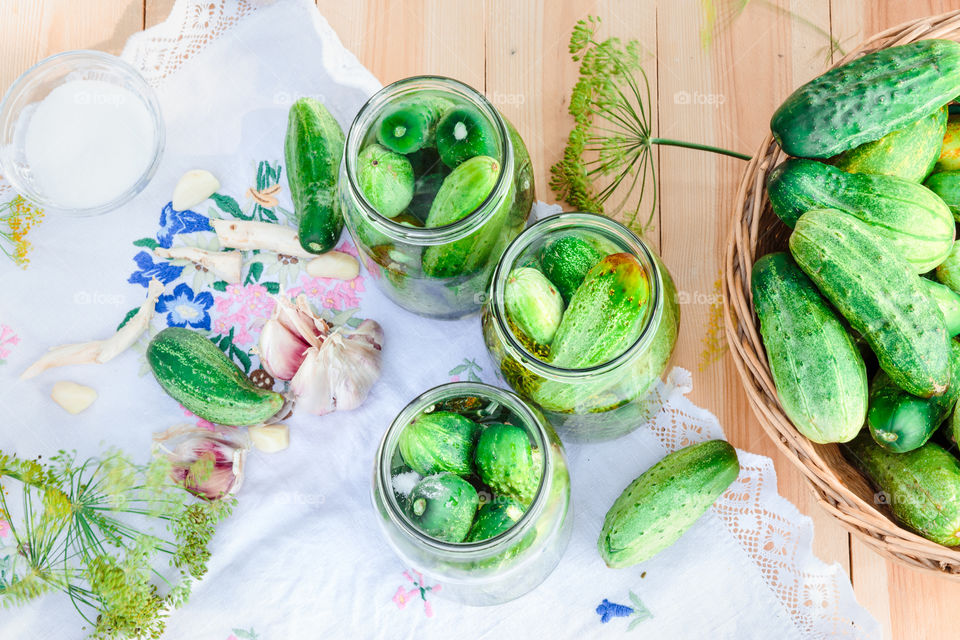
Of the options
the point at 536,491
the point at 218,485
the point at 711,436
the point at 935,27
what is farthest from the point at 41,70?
the point at 935,27

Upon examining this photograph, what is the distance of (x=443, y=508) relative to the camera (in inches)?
29.0

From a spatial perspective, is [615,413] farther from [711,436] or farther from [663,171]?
[663,171]

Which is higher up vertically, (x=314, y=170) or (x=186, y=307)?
(x=314, y=170)

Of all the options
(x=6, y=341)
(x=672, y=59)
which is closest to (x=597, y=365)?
(x=672, y=59)

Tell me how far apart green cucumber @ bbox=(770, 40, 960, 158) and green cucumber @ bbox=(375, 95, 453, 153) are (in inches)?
14.3

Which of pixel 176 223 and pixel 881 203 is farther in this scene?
pixel 176 223

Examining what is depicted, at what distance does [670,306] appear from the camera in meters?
0.78

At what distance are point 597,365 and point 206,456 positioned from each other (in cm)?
52

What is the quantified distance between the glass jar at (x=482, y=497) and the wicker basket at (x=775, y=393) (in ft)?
0.75

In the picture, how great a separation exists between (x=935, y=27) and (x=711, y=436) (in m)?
0.53

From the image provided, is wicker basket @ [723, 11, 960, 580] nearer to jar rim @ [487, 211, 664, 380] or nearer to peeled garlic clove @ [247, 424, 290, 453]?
jar rim @ [487, 211, 664, 380]

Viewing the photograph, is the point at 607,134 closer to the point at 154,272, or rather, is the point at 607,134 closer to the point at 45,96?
the point at 154,272

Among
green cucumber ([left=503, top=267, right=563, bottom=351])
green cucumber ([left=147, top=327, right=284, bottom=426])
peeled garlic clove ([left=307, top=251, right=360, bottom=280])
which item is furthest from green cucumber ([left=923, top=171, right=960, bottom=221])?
green cucumber ([left=147, top=327, right=284, bottom=426])

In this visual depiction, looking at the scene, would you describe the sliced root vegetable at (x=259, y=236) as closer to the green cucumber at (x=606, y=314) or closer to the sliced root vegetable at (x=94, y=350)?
the sliced root vegetable at (x=94, y=350)
